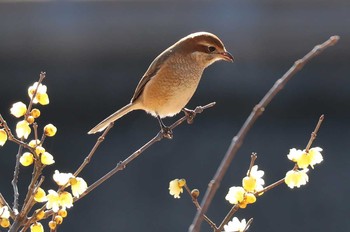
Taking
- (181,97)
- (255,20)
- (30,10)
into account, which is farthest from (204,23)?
(181,97)

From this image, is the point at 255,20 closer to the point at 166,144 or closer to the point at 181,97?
the point at 166,144

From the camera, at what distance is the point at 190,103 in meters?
4.25

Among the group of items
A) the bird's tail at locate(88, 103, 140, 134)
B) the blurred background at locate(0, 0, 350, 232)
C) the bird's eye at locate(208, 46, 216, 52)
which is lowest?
the bird's tail at locate(88, 103, 140, 134)

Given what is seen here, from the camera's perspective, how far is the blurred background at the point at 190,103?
392 cm

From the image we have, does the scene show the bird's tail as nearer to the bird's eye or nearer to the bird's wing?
the bird's wing

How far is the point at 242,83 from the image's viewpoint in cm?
435

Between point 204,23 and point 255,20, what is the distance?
11.5 inches

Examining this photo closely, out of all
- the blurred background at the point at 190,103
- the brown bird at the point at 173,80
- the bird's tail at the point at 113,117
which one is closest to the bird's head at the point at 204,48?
the brown bird at the point at 173,80

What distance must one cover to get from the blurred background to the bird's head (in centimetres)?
116

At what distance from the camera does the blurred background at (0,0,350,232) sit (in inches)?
154

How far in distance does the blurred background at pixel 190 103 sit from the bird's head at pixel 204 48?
1.16 m

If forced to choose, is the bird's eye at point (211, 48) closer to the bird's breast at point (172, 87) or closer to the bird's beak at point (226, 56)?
the bird's beak at point (226, 56)

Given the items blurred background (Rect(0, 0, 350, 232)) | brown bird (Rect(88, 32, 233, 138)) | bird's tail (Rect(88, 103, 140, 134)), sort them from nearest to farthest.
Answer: bird's tail (Rect(88, 103, 140, 134))
brown bird (Rect(88, 32, 233, 138))
blurred background (Rect(0, 0, 350, 232))

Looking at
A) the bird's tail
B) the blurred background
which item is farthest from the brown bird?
the blurred background
